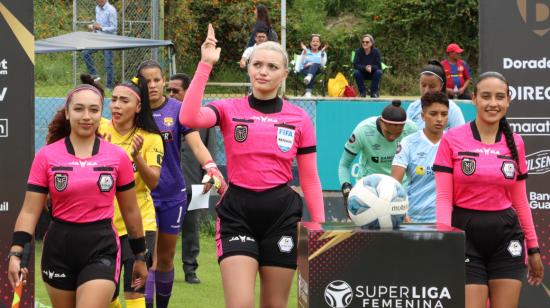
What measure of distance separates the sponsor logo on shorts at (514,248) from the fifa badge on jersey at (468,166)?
0.54 metres

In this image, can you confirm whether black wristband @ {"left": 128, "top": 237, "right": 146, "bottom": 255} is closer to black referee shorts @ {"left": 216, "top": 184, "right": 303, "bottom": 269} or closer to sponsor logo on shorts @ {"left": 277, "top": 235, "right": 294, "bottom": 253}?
black referee shorts @ {"left": 216, "top": 184, "right": 303, "bottom": 269}

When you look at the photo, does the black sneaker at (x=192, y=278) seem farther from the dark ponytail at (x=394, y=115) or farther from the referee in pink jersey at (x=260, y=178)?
the referee in pink jersey at (x=260, y=178)

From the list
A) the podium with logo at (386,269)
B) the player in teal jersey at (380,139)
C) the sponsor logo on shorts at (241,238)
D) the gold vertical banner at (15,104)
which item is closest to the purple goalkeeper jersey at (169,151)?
the gold vertical banner at (15,104)

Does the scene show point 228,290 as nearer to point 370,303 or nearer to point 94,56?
point 370,303

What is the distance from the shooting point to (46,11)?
22.9 m

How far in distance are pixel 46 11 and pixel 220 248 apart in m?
17.1

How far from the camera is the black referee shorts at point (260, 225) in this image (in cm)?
681

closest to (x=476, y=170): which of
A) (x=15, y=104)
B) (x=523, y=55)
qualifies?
(x=523, y=55)

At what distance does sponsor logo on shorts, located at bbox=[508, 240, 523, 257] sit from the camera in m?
7.08

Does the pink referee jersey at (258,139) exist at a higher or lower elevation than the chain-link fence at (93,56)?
lower

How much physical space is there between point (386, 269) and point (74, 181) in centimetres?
216

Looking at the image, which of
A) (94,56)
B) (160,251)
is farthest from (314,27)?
(160,251)

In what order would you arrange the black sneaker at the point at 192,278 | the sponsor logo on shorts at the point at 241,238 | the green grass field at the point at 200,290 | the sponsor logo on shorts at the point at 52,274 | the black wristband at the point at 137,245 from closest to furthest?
the sponsor logo on shorts at the point at 241,238 → the sponsor logo on shorts at the point at 52,274 → the black wristband at the point at 137,245 → the green grass field at the point at 200,290 → the black sneaker at the point at 192,278

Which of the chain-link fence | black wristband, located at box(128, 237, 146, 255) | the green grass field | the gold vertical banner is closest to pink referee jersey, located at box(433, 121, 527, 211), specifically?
black wristband, located at box(128, 237, 146, 255)
